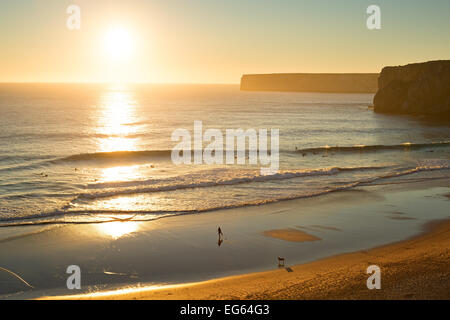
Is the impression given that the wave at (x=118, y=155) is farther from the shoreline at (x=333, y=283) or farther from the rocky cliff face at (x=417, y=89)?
the rocky cliff face at (x=417, y=89)

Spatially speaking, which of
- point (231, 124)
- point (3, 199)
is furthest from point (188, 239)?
point (231, 124)

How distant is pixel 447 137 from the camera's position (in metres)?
58.9

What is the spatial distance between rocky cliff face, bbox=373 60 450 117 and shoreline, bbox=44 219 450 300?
77978 millimetres

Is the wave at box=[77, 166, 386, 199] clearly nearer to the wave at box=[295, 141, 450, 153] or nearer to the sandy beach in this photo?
the sandy beach

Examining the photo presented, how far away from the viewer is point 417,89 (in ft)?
290

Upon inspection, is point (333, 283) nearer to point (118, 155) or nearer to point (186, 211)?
point (186, 211)

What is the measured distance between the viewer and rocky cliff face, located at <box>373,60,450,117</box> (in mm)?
82688

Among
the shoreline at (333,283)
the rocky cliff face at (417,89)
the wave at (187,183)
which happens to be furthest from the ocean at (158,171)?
the rocky cliff face at (417,89)

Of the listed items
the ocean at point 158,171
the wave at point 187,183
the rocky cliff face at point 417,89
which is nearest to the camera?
the ocean at point 158,171

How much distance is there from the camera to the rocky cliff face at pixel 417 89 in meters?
82.7

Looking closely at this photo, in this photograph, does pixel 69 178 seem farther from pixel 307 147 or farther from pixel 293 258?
pixel 307 147

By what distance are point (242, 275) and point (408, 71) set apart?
89020mm

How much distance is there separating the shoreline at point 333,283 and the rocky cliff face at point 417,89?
7798 centimetres

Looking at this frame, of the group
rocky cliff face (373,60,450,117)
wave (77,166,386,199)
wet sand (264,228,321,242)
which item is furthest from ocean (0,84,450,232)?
rocky cliff face (373,60,450,117)
